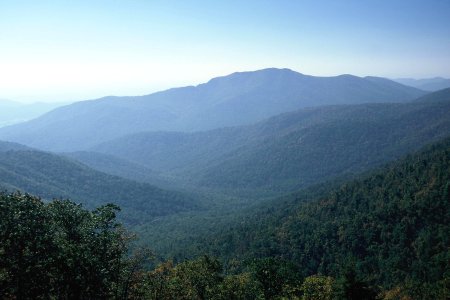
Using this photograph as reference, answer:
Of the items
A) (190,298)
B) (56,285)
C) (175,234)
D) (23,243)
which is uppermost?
(23,243)

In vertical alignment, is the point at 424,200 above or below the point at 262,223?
above

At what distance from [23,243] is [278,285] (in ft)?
117

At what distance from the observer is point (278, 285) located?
5247 centimetres

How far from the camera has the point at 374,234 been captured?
345ft

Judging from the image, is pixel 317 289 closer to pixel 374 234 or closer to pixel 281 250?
pixel 374 234

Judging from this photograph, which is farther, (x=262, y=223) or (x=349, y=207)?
(x=262, y=223)

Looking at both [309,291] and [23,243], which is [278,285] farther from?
[23,243]

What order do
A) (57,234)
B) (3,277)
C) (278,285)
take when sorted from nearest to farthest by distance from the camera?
(3,277) < (57,234) < (278,285)

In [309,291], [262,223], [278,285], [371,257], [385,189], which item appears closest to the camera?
[309,291]

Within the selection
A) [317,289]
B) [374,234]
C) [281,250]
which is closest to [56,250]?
[317,289]

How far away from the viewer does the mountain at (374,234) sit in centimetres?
8794

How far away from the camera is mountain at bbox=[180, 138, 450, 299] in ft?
289

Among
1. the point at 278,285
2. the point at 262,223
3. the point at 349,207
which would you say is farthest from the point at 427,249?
the point at 262,223

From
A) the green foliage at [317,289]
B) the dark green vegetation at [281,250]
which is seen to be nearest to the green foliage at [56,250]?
the dark green vegetation at [281,250]
